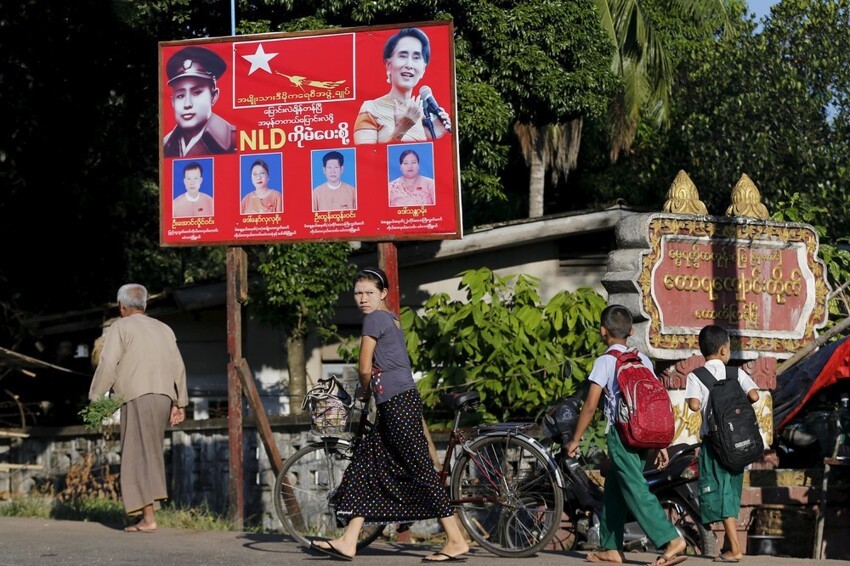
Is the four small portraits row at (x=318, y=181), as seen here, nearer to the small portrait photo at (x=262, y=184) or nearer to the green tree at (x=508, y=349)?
the small portrait photo at (x=262, y=184)

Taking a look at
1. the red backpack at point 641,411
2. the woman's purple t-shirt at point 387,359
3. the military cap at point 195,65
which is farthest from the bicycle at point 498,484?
the military cap at point 195,65

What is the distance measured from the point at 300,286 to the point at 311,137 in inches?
232

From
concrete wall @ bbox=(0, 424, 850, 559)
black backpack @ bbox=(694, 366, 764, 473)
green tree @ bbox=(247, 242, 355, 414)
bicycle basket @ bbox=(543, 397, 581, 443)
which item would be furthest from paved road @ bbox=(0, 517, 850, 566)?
green tree @ bbox=(247, 242, 355, 414)

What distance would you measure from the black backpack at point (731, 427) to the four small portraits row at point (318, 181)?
3.15m

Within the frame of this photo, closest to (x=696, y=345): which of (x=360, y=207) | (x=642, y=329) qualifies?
(x=642, y=329)

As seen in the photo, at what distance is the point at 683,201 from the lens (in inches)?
444

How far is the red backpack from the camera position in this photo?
8.12 m

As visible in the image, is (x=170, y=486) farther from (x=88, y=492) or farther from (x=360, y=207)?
(x=360, y=207)

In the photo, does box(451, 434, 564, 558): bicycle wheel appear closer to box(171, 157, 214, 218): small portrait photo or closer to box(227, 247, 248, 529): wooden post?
box(227, 247, 248, 529): wooden post

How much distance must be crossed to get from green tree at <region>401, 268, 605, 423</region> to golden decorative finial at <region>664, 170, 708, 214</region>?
275 centimetres

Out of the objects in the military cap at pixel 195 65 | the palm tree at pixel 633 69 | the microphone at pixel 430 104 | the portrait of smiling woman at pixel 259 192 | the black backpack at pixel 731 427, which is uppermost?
the palm tree at pixel 633 69

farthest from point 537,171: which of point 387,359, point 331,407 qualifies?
point 387,359

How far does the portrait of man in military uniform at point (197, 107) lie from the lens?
11.6 metres

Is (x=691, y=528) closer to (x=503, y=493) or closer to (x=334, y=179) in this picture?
(x=503, y=493)
